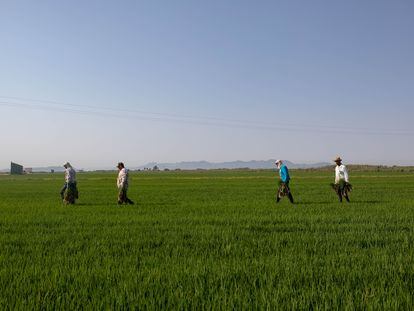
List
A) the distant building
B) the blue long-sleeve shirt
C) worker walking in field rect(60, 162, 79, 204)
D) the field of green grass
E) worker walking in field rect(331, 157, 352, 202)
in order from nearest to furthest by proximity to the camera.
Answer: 1. the field of green grass
2. worker walking in field rect(331, 157, 352, 202)
3. the blue long-sleeve shirt
4. worker walking in field rect(60, 162, 79, 204)
5. the distant building

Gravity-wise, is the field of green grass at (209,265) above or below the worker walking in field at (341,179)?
below

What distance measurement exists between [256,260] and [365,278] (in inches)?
67.7

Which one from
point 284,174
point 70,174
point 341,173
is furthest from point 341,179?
point 70,174

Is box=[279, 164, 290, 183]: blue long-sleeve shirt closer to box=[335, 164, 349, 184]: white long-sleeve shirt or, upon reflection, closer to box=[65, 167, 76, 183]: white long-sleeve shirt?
box=[335, 164, 349, 184]: white long-sleeve shirt

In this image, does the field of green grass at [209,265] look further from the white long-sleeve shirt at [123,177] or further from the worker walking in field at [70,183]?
the worker walking in field at [70,183]

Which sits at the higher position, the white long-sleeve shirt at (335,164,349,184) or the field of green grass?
the white long-sleeve shirt at (335,164,349,184)

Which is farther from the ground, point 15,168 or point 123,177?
point 123,177

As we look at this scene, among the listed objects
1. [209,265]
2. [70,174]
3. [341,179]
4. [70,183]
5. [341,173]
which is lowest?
[209,265]

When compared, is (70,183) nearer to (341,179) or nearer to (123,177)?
(123,177)

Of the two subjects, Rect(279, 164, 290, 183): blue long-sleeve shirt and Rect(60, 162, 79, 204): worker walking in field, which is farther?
Rect(60, 162, 79, 204): worker walking in field

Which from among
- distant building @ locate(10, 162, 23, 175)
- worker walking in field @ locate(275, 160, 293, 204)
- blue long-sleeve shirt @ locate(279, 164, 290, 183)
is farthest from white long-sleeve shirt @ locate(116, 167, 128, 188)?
distant building @ locate(10, 162, 23, 175)

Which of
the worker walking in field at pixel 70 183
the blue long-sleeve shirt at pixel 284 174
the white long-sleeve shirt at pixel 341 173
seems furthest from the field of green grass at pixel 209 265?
the worker walking in field at pixel 70 183

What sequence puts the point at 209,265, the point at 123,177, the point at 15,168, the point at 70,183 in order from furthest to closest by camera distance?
1. the point at 15,168
2. the point at 70,183
3. the point at 123,177
4. the point at 209,265

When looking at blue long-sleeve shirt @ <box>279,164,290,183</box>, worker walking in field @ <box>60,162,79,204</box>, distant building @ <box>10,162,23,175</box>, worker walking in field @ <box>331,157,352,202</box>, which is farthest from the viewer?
distant building @ <box>10,162,23,175</box>
